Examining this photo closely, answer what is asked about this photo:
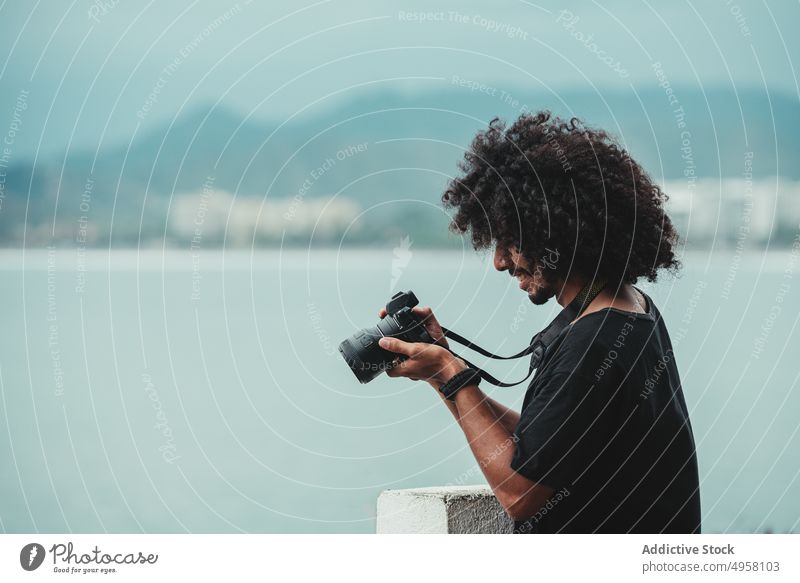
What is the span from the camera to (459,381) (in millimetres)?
2004

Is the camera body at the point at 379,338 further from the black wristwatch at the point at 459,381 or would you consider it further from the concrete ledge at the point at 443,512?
the concrete ledge at the point at 443,512

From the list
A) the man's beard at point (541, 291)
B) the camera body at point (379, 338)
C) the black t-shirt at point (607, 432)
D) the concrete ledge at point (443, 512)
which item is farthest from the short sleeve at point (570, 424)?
the concrete ledge at point (443, 512)

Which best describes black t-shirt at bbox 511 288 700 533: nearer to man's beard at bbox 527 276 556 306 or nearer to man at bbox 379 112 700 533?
man at bbox 379 112 700 533

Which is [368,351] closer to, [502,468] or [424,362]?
[424,362]

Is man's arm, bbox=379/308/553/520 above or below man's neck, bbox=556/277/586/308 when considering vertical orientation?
below

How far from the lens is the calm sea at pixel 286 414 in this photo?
6.23 metres

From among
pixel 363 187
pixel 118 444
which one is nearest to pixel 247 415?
pixel 118 444
